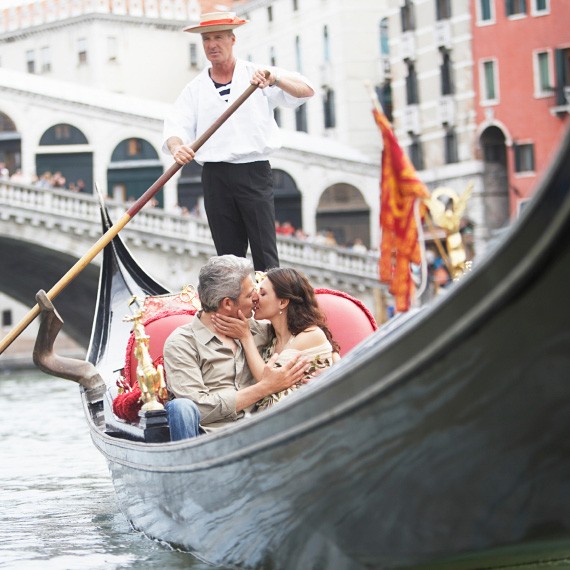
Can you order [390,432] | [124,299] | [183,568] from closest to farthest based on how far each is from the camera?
[390,432] → [183,568] → [124,299]

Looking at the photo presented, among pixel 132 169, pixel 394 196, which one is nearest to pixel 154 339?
pixel 394 196

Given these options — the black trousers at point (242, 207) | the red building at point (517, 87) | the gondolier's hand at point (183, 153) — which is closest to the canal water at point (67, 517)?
the black trousers at point (242, 207)

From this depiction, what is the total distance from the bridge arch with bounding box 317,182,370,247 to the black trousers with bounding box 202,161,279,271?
1425 cm

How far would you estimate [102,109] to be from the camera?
1680cm

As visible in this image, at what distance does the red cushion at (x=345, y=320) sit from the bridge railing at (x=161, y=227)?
11.1 metres

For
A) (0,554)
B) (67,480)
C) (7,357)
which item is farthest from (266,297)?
(7,357)

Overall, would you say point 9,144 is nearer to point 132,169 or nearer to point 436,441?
point 132,169

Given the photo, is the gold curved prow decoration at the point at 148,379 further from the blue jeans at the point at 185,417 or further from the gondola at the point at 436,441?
the gondola at the point at 436,441

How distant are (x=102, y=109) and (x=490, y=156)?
4.37m

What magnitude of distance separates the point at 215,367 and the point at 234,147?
79cm

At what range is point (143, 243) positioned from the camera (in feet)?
48.2

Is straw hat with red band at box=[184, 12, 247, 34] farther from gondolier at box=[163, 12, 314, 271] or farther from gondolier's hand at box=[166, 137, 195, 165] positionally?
gondolier's hand at box=[166, 137, 195, 165]

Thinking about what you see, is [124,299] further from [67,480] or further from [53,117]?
[53,117]

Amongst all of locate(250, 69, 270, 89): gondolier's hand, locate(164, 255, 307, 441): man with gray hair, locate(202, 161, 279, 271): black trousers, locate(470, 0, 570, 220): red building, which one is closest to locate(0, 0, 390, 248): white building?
locate(470, 0, 570, 220): red building
